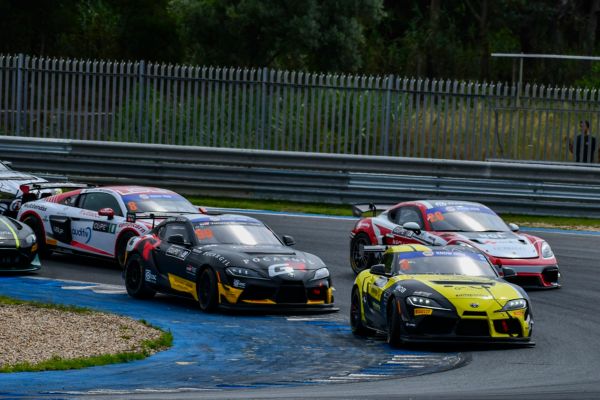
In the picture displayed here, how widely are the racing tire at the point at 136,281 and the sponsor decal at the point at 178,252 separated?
64cm

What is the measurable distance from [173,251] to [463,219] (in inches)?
Result: 187

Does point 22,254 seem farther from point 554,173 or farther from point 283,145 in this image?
Result: point 554,173

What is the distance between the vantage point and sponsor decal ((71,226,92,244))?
22.2 m

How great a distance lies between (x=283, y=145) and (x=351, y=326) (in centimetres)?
1342

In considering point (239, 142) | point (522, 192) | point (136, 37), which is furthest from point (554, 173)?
point (136, 37)

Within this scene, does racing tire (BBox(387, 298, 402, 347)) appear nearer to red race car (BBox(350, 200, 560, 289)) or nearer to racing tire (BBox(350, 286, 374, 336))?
racing tire (BBox(350, 286, 374, 336))

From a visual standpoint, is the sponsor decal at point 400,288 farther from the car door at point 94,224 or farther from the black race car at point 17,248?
the black race car at point 17,248

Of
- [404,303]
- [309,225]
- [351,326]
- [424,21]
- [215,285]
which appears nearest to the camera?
[404,303]

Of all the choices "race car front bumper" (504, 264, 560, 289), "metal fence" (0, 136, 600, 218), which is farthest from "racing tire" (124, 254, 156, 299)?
"metal fence" (0, 136, 600, 218)

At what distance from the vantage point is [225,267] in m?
17.8

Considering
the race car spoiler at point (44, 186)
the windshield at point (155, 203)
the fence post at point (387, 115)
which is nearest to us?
the windshield at point (155, 203)

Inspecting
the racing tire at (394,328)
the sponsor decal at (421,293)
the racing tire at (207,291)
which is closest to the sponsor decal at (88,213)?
the racing tire at (207,291)

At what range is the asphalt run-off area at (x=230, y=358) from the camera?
12.5m

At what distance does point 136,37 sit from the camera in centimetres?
5331
